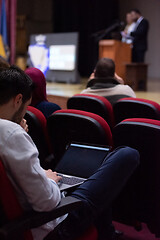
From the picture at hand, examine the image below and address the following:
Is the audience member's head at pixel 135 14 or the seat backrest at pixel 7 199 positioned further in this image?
the audience member's head at pixel 135 14

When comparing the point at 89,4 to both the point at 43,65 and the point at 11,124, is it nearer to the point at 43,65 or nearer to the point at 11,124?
the point at 43,65

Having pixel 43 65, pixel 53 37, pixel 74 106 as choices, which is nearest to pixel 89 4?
pixel 53 37

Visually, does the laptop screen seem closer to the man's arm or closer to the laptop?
the laptop

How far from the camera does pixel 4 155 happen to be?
1152 mm

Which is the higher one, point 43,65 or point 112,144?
point 112,144

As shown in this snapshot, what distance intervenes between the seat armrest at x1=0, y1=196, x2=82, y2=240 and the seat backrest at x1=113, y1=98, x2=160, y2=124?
1.25m

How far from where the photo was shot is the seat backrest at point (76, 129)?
1825mm

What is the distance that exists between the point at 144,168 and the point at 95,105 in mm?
995

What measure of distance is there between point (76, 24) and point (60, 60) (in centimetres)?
347

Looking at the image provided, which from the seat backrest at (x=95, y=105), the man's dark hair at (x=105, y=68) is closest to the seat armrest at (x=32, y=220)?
the seat backrest at (x=95, y=105)

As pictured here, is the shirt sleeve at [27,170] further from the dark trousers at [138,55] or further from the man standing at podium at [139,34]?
the dark trousers at [138,55]

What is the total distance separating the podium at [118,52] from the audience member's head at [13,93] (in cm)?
473

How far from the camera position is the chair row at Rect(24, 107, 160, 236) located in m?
1.63

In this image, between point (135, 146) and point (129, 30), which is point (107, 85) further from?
point (129, 30)
